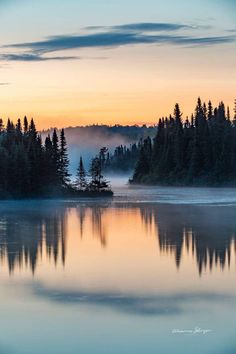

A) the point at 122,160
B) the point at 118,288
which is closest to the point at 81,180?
the point at 118,288

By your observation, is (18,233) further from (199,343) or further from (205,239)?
(199,343)

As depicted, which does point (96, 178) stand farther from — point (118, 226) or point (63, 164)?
point (118, 226)

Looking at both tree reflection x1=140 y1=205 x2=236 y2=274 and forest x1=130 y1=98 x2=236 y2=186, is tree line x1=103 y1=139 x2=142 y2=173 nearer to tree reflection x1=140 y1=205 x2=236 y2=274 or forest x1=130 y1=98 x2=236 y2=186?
forest x1=130 y1=98 x2=236 y2=186

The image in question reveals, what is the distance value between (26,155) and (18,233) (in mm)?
22994

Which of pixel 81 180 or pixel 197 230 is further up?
pixel 197 230

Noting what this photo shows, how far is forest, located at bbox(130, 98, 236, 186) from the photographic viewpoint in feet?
224

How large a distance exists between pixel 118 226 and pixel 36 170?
20720 millimetres

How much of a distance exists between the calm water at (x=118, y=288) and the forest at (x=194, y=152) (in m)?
42.2

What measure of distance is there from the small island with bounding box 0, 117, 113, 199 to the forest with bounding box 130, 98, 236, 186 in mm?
19669

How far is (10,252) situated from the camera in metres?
19.0

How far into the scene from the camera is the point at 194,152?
7012 centimetres

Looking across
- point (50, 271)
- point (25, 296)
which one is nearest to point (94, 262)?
point (50, 271)

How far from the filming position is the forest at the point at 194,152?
68.4m

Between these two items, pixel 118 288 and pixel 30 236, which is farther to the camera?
pixel 30 236
